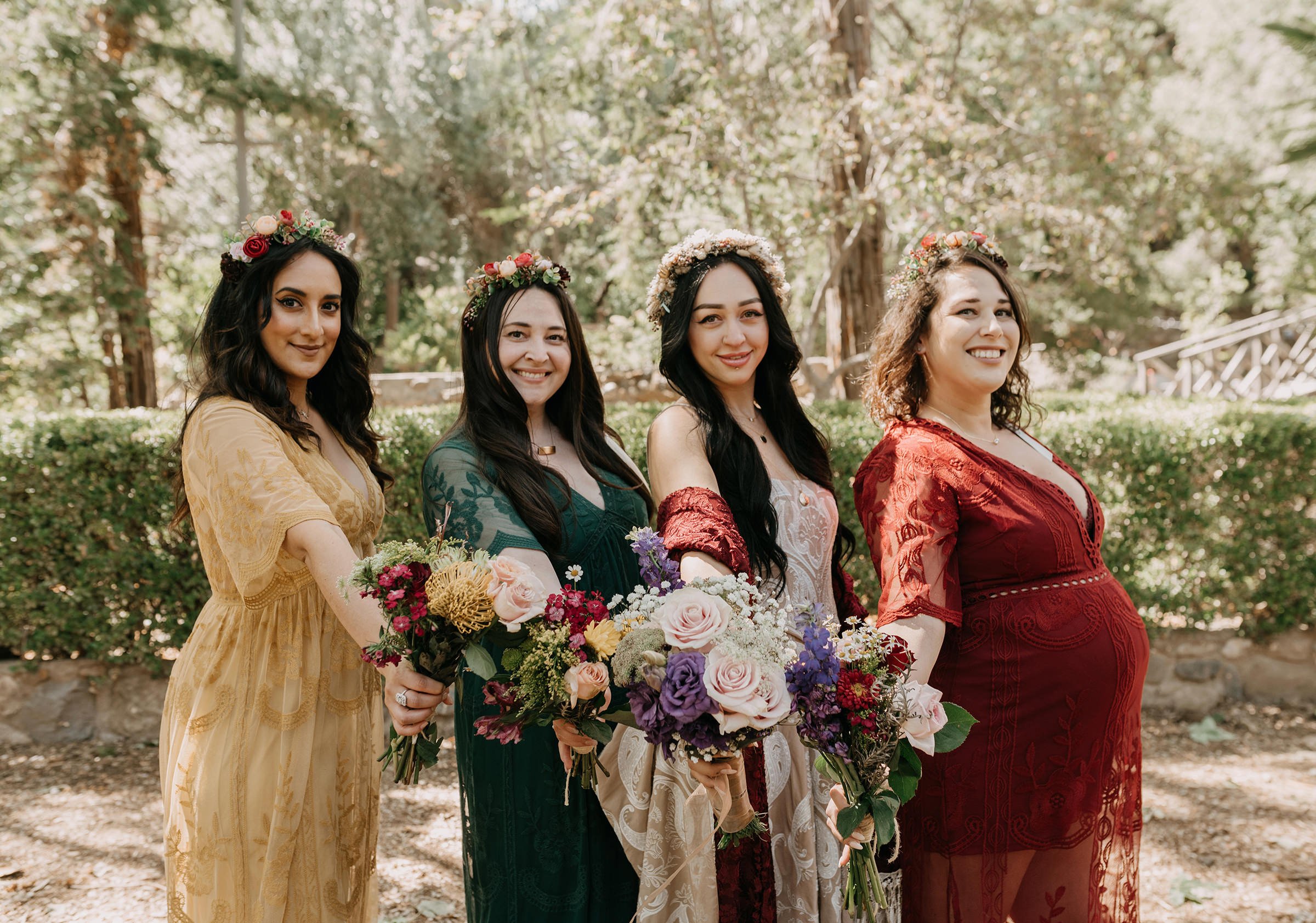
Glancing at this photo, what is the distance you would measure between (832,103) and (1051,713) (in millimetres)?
5678

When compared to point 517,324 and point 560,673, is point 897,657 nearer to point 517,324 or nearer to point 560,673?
point 560,673

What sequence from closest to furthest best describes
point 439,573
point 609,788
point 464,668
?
point 439,573
point 464,668
point 609,788

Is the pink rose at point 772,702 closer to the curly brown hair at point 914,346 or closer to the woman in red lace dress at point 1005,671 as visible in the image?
the woman in red lace dress at point 1005,671

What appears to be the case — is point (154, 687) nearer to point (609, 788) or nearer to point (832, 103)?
point (609, 788)

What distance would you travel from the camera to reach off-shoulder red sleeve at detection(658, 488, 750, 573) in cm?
220

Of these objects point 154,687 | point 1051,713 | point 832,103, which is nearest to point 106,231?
point 154,687

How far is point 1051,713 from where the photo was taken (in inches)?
93.4

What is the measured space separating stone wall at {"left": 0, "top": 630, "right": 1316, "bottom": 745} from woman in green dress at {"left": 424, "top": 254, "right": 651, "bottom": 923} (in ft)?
10.4

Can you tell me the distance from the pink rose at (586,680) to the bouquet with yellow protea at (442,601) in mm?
133

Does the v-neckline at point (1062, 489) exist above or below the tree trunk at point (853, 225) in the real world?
below

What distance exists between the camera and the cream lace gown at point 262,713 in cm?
222

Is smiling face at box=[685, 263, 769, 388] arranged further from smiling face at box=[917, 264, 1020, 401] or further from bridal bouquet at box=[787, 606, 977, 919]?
bridal bouquet at box=[787, 606, 977, 919]

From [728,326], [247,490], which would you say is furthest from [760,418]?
[247,490]

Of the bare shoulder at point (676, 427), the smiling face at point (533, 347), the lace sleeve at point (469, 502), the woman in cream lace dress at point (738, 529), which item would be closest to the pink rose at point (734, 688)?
the woman in cream lace dress at point (738, 529)
